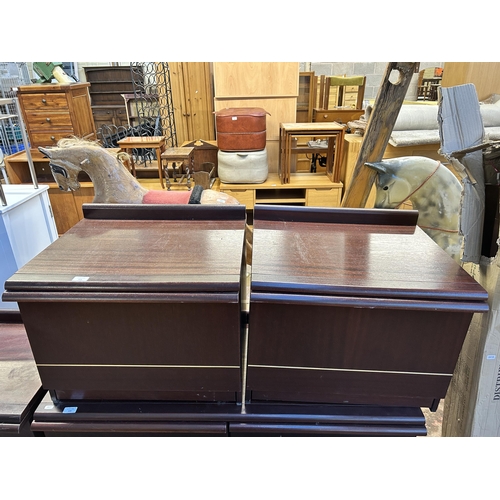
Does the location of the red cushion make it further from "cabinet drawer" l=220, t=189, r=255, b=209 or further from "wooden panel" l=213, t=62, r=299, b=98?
"wooden panel" l=213, t=62, r=299, b=98

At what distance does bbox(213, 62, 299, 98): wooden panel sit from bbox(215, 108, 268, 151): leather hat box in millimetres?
198

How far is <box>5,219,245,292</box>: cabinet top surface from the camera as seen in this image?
54cm

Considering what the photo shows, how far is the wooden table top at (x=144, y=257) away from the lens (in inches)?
21.1

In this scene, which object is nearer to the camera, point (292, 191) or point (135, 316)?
point (135, 316)

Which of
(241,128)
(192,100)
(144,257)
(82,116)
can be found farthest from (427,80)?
(144,257)

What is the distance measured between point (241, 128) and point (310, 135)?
17.1 inches

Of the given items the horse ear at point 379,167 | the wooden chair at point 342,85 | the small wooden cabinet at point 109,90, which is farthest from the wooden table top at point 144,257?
the small wooden cabinet at point 109,90

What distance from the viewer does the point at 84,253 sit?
63cm

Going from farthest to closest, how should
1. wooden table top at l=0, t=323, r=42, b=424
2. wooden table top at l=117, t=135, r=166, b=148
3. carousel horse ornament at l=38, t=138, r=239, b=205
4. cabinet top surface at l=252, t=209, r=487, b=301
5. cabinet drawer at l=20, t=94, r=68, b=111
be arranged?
cabinet drawer at l=20, t=94, r=68, b=111, wooden table top at l=117, t=135, r=166, b=148, carousel horse ornament at l=38, t=138, r=239, b=205, wooden table top at l=0, t=323, r=42, b=424, cabinet top surface at l=252, t=209, r=487, b=301

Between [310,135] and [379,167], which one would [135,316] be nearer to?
[379,167]

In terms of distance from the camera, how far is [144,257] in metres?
0.61

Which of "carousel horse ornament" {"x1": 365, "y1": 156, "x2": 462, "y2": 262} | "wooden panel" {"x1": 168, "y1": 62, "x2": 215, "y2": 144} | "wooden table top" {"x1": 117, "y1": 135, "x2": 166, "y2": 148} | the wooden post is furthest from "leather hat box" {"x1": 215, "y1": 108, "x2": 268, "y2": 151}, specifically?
"carousel horse ornament" {"x1": 365, "y1": 156, "x2": 462, "y2": 262}

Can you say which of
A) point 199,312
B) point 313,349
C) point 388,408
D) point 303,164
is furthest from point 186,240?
point 303,164

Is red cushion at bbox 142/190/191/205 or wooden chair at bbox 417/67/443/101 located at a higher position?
wooden chair at bbox 417/67/443/101
